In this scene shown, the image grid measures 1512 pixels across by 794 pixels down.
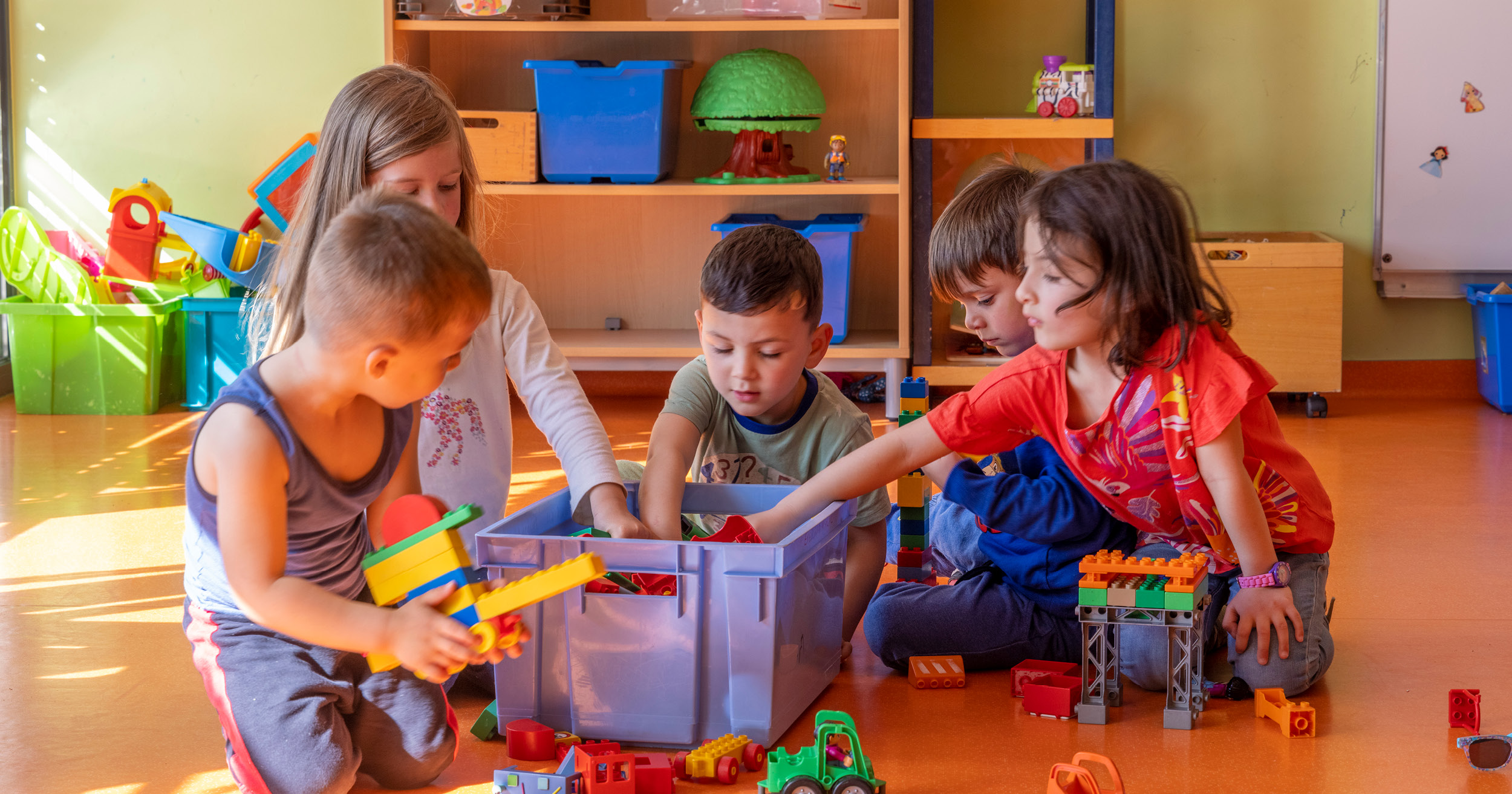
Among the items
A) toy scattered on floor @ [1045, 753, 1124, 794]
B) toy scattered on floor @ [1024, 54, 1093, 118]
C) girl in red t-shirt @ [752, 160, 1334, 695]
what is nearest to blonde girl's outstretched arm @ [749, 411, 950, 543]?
→ girl in red t-shirt @ [752, 160, 1334, 695]

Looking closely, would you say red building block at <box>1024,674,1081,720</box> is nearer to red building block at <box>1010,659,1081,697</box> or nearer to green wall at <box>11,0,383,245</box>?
red building block at <box>1010,659,1081,697</box>

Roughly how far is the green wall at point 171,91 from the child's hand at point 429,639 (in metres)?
2.28

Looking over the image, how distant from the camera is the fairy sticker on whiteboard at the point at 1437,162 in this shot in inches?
106

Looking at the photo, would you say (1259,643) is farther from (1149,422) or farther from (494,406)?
(494,406)

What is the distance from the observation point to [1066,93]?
2.50m

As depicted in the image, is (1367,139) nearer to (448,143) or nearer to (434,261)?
(448,143)

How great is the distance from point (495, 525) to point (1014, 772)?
48 cm

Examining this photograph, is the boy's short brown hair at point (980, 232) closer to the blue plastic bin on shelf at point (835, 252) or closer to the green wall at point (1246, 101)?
the blue plastic bin on shelf at point (835, 252)

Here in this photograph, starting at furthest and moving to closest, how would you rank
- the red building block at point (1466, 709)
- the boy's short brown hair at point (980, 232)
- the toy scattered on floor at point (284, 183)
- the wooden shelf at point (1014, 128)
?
the wooden shelf at point (1014, 128), the toy scattered on floor at point (284, 183), the boy's short brown hair at point (980, 232), the red building block at point (1466, 709)

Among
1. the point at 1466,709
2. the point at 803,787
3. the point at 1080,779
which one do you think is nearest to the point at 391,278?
the point at 803,787

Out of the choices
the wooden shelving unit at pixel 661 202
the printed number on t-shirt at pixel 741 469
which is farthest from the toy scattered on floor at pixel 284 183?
the printed number on t-shirt at pixel 741 469

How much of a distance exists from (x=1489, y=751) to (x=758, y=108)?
5.94 feet

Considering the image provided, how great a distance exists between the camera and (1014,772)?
3.41ft

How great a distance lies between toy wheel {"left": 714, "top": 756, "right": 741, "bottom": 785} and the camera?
100cm
